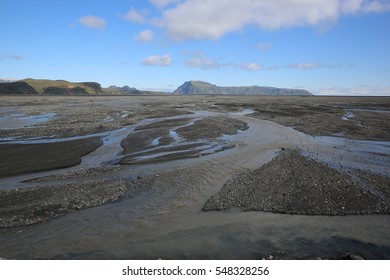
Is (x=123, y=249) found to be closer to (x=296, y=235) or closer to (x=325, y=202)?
(x=296, y=235)

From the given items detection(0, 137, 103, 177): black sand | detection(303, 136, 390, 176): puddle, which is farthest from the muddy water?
detection(0, 137, 103, 177): black sand

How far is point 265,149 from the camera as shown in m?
27.5

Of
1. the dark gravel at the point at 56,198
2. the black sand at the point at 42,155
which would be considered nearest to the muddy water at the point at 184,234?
the dark gravel at the point at 56,198

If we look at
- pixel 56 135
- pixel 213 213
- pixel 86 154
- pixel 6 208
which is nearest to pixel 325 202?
pixel 213 213

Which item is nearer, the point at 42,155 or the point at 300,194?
the point at 300,194

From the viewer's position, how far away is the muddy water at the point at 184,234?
10.5 m

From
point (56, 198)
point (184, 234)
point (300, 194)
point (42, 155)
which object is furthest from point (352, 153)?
point (42, 155)

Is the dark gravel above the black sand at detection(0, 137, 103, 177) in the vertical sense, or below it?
below

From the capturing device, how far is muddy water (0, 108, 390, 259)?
10.5 metres

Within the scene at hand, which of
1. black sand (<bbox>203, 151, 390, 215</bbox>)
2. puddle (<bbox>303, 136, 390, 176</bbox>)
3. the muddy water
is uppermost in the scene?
Result: puddle (<bbox>303, 136, 390, 176</bbox>)

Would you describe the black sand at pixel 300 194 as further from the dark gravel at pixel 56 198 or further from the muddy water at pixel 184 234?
the dark gravel at pixel 56 198

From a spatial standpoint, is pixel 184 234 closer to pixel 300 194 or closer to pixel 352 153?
pixel 300 194

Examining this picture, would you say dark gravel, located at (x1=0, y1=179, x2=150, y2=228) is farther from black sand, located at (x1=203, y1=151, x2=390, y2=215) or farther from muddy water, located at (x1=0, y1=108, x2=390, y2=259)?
black sand, located at (x1=203, y1=151, x2=390, y2=215)

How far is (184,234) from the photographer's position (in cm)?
1186
